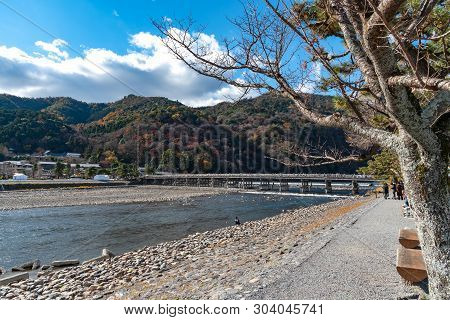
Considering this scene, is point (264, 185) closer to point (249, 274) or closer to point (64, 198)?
point (64, 198)

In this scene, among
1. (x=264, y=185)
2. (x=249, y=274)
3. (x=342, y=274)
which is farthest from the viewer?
(x=264, y=185)

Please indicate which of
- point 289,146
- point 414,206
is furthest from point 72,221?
point 414,206

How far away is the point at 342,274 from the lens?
17.0 feet

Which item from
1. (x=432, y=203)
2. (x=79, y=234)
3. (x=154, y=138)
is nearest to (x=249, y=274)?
(x=432, y=203)

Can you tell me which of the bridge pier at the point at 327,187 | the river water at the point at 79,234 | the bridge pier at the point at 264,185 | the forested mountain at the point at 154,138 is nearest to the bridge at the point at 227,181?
the bridge pier at the point at 264,185

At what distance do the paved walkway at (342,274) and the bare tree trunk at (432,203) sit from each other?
4.99 ft

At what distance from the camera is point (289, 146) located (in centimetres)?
468

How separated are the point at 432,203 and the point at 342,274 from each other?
2.85 m

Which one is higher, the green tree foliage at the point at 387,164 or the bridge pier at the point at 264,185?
the green tree foliage at the point at 387,164

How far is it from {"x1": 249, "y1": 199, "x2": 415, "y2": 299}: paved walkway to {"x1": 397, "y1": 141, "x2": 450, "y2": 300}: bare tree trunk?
1.52 meters

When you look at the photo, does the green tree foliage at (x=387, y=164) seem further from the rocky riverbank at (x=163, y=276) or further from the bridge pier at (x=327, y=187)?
the bridge pier at (x=327, y=187)

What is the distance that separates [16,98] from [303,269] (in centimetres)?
21250

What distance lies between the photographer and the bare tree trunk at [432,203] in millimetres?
2779

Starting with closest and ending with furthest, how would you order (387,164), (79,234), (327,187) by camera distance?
(387,164), (79,234), (327,187)
